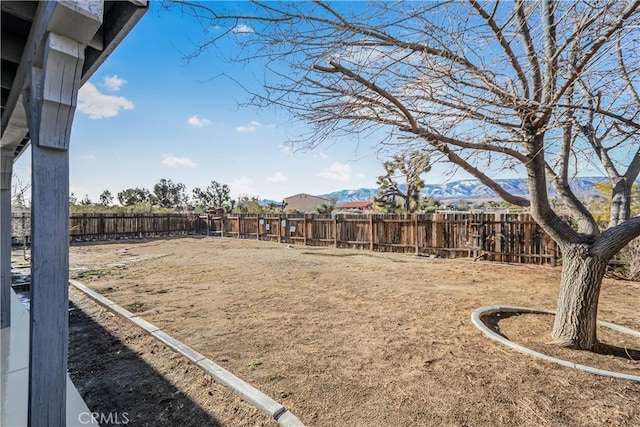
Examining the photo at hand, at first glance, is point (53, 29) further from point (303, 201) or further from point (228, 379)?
point (303, 201)

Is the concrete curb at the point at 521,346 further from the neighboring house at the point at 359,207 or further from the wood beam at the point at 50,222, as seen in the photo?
the neighboring house at the point at 359,207

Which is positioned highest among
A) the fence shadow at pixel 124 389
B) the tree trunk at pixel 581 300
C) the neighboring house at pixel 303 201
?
the neighboring house at pixel 303 201

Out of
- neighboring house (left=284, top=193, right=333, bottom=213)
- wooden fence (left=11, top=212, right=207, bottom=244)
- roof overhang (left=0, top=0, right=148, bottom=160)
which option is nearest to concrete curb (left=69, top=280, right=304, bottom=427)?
roof overhang (left=0, top=0, right=148, bottom=160)

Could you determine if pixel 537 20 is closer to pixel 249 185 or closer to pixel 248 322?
pixel 248 322

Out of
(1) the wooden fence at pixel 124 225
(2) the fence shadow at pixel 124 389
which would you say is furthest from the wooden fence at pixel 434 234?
(2) the fence shadow at pixel 124 389

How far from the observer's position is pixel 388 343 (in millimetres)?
3207

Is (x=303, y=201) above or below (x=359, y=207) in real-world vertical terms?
above

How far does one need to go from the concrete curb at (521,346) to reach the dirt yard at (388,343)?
0.21 ft

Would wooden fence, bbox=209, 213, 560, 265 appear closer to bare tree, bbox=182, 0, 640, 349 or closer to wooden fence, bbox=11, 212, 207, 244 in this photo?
bare tree, bbox=182, 0, 640, 349

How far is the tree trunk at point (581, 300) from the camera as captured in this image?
3.03 m

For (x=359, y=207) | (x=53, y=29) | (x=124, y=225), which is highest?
(x=359, y=207)

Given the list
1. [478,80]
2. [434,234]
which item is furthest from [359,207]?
[478,80]

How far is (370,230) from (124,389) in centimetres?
1011

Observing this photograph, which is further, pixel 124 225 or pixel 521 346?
pixel 124 225
